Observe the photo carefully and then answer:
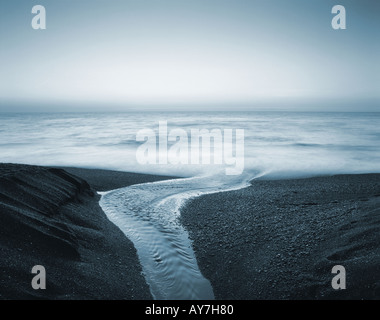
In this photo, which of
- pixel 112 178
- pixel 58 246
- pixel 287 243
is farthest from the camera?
pixel 112 178

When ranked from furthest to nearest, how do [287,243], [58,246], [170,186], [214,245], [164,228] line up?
[170,186] < [164,228] < [214,245] < [287,243] < [58,246]

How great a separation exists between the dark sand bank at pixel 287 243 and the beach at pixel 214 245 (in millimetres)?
17

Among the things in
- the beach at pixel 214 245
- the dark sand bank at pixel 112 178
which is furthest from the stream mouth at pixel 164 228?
the dark sand bank at pixel 112 178

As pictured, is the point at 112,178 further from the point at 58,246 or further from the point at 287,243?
the point at 287,243

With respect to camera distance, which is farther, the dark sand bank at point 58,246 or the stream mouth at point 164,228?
the stream mouth at point 164,228

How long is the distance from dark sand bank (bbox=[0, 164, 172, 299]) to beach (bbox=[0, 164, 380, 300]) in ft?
0.05

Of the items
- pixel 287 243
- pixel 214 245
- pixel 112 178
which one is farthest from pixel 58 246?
pixel 112 178

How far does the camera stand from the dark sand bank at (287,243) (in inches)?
160

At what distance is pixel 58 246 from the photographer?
15.3 ft

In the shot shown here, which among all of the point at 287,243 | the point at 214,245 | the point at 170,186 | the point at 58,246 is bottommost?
the point at 214,245

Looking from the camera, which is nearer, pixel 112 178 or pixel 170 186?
pixel 170 186

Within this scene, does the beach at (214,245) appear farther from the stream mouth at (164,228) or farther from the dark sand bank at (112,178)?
the dark sand bank at (112,178)

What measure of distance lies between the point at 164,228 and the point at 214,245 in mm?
1414

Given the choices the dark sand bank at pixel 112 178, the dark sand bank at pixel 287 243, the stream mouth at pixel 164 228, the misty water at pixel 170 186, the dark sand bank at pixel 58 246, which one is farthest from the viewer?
the dark sand bank at pixel 112 178
